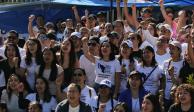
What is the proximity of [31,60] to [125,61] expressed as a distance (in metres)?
1.51

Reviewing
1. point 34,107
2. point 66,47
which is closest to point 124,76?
point 66,47

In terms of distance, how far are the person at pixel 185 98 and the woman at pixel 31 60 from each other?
255cm

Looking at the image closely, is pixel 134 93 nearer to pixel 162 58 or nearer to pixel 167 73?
pixel 167 73

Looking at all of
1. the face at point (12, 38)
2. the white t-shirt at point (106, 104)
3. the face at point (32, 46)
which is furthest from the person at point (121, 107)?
the face at point (12, 38)

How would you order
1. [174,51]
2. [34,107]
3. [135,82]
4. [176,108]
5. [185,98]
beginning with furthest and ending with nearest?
[174,51] < [135,82] < [34,107] < [176,108] < [185,98]

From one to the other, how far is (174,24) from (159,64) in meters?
2.21

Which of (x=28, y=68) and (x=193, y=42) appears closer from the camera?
(x=193, y=42)

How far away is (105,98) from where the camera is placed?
24.7ft

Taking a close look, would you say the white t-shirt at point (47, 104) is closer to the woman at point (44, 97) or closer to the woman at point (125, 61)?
the woman at point (44, 97)

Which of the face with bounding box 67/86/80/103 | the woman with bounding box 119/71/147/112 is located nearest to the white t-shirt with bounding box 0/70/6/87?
the face with bounding box 67/86/80/103

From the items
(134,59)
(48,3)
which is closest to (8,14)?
(48,3)

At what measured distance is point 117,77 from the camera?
810 centimetres

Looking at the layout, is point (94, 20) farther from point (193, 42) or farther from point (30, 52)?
point (193, 42)

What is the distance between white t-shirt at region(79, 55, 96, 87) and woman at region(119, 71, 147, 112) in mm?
1010
